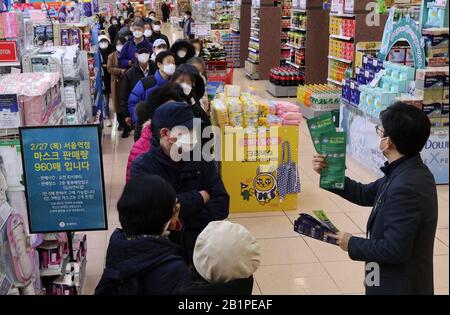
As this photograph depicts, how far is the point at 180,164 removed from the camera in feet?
9.73

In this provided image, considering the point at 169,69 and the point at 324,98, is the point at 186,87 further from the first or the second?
the point at 324,98

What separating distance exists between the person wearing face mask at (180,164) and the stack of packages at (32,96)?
793mm

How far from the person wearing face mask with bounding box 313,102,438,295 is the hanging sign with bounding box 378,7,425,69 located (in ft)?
14.8

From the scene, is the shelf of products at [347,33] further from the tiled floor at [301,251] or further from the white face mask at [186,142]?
the white face mask at [186,142]

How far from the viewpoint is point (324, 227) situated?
104 inches

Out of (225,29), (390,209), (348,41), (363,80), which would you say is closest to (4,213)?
(390,209)

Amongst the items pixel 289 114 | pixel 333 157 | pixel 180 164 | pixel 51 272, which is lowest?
pixel 51 272

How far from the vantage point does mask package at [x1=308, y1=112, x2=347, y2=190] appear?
2627mm

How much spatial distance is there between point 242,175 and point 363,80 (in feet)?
9.54

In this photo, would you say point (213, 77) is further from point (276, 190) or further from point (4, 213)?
point (4, 213)

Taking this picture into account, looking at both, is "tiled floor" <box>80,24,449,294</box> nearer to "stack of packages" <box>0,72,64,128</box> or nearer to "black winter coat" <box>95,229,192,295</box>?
"stack of packages" <box>0,72,64,128</box>

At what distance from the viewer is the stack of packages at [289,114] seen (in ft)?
19.2

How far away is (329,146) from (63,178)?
1.48 meters

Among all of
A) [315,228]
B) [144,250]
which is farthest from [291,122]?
[144,250]
